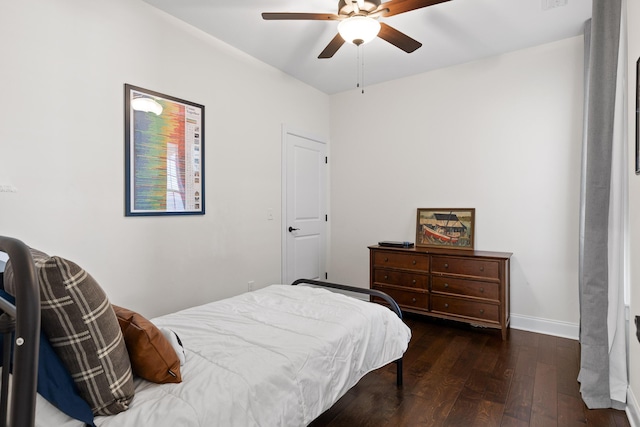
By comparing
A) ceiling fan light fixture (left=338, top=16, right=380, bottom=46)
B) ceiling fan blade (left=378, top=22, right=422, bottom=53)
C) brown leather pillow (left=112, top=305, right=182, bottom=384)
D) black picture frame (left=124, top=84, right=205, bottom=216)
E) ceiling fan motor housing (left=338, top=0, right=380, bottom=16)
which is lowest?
brown leather pillow (left=112, top=305, right=182, bottom=384)

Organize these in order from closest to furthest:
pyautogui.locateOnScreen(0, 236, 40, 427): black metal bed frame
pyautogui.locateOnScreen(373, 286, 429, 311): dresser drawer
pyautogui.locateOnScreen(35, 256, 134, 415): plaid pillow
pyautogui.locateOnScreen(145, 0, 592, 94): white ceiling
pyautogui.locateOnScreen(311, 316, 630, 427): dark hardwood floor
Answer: pyautogui.locateOnScreen(0, 236, 40, 427): black metal bed frame → pyautogui.locateOnScreen(35, 256, 134, 415): plaid pillow → pyautogui.locateOnScreen(311, 316, 630, 427): dark hardwood floor → pyautogui.locateOnScreen(145, 0, 592, 94): white ceiling → pyautogui.locateOnScreen(373, 286, 429, 311): dresser drawer

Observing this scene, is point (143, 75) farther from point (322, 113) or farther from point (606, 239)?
point (606, 239)

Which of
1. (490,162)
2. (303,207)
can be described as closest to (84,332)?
(303,207)

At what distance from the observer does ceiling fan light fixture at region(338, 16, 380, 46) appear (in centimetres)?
209

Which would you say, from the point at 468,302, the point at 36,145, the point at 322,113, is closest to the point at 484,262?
the point at 468,302

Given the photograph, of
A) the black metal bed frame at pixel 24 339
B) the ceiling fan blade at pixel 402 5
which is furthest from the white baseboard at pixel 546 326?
the black metal bed frame at pixel 24 339

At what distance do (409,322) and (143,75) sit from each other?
328 centimetres

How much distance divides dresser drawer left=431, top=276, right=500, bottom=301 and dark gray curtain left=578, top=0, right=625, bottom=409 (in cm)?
97

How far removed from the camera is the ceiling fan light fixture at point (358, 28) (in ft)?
6.85

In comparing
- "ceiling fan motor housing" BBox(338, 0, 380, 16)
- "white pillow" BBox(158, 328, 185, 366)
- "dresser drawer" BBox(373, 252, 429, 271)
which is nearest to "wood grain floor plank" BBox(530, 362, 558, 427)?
"dresser drawer" BBox(373, 252, 429, 271)

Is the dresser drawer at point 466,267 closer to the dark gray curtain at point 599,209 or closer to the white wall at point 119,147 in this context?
the dark gray curtain at point 599,209

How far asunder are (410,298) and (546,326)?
1241 millimetres

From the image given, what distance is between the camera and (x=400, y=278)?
11.7 feet

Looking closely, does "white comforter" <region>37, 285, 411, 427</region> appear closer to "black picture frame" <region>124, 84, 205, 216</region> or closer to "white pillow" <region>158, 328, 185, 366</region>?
"white pillow" <region>158, 328, 185, 366</region>
